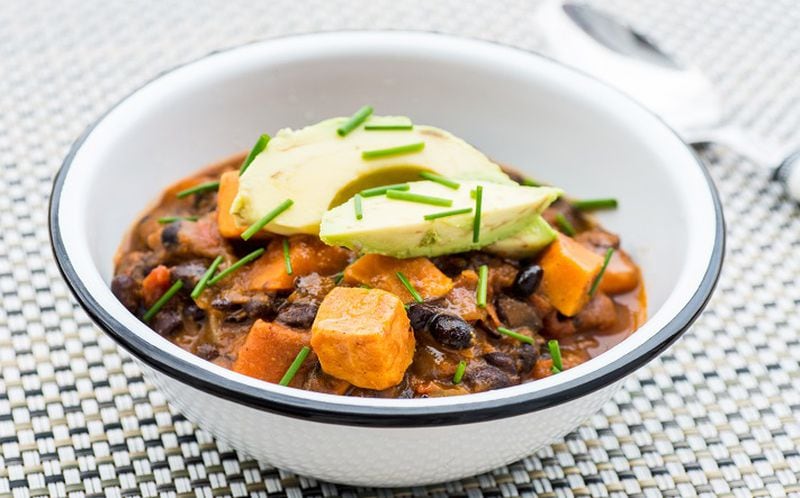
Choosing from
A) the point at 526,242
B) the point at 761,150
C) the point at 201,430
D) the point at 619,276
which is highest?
the point at 526,242

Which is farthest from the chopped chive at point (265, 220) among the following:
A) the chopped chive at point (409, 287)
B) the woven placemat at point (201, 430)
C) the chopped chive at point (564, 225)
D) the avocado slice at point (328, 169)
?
the chopped chive at point (564, 225)

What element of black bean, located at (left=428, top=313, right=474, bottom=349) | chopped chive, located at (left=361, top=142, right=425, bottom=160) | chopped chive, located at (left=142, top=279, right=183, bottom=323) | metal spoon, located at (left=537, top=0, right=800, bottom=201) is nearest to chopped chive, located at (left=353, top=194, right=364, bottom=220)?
chopped chive, located at (left=361, top=142, right=425, bottom=160)

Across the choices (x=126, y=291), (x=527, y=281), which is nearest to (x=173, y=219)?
(x=126, y=291)

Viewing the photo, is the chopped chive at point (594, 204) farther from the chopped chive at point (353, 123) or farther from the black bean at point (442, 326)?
the black bean at point (442, 326)

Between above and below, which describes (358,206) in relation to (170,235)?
above

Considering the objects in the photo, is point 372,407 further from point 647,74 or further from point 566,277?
point 647,74

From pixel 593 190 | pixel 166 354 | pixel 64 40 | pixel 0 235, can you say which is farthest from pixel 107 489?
pixel 64 40

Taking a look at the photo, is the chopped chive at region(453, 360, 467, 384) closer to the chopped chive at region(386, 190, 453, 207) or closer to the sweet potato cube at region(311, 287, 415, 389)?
the sweet potato cube at region(311, 287, 415, 389)
